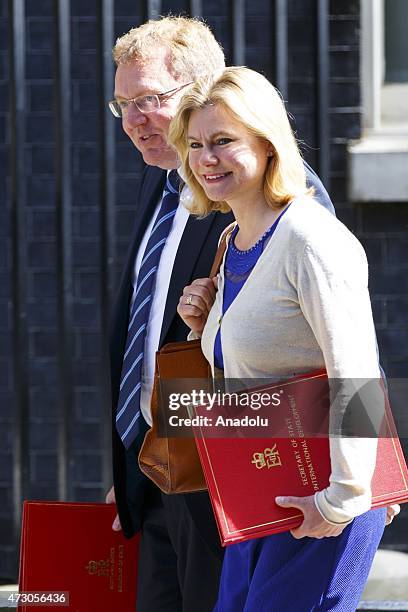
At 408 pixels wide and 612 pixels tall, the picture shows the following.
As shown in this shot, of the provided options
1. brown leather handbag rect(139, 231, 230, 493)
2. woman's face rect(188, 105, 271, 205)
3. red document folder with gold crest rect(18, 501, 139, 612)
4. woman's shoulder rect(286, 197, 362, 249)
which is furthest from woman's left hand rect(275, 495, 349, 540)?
red document folder with gold crest rect(18, 501, 139, 612)

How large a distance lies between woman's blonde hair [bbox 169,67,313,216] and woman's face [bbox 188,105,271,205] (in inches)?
0.5

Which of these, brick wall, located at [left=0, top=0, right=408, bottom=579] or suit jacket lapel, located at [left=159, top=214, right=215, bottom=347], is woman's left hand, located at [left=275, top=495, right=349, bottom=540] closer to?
suit jacket lapel, located at [left=159, top=214, right=215, bottom=347]

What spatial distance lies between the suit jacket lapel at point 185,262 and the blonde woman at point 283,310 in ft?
0.97

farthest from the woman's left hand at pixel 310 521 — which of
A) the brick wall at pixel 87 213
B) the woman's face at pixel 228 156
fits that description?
the brick wall at pixel 87 213

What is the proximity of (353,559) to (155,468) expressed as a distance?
48 cm

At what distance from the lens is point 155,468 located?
2447mm

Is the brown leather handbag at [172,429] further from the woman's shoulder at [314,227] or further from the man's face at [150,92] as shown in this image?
the man's face at [150,92]

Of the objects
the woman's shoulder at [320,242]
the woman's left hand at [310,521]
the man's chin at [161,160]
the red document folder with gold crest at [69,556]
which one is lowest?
the red document folder with gold crest at [69,556]

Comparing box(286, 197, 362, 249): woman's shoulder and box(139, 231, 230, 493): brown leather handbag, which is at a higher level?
box(286, 197, 362, 249): woman's shoulder

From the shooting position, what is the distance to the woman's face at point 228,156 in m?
2.24

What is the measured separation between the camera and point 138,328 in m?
2.76

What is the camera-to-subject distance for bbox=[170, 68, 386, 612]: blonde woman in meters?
2.07

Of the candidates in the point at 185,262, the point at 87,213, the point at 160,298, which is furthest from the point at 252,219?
the point at 87,213

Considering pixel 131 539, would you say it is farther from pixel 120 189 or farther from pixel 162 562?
pixel 120 189
